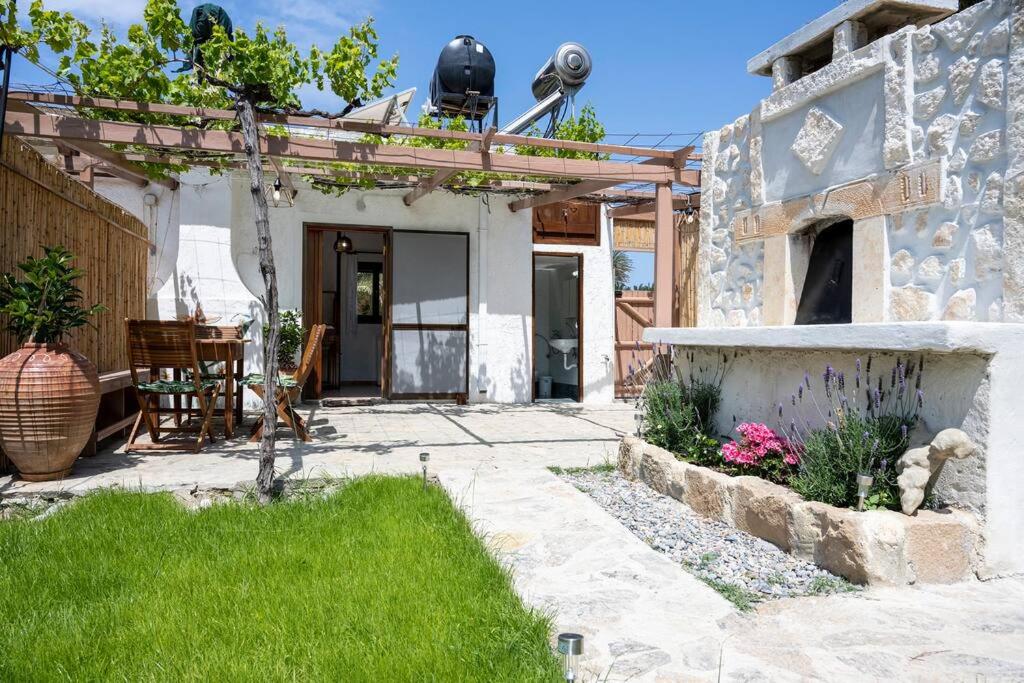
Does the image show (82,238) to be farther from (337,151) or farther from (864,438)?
(864,438)

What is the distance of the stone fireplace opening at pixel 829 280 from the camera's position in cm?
400

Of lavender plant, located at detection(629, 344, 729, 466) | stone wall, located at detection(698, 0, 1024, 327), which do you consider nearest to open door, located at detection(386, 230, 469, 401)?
lavender plant, located at detection(629, 344, 729, 466)

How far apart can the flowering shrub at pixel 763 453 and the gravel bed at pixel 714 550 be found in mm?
380

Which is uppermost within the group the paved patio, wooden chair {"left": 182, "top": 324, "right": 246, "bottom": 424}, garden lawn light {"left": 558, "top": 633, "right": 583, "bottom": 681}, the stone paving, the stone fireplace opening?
the stone fireplace opening

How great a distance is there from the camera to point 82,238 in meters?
5.56

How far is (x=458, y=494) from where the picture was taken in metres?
4.01

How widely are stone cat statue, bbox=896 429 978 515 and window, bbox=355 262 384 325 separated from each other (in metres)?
9.69

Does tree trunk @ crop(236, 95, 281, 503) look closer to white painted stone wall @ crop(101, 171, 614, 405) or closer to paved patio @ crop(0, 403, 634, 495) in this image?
paved patio @ crop(0, 403, 634, 495)

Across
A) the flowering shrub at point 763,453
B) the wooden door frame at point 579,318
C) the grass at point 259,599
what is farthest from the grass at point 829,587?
the wooden door frame at point 579,318

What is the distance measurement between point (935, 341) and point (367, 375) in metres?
9.92

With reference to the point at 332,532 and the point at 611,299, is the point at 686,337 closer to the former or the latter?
the point at 332,532

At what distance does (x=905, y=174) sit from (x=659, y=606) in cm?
243

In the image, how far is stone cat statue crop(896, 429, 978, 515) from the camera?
280 cm

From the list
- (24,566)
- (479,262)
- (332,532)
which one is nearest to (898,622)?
(332,532)
